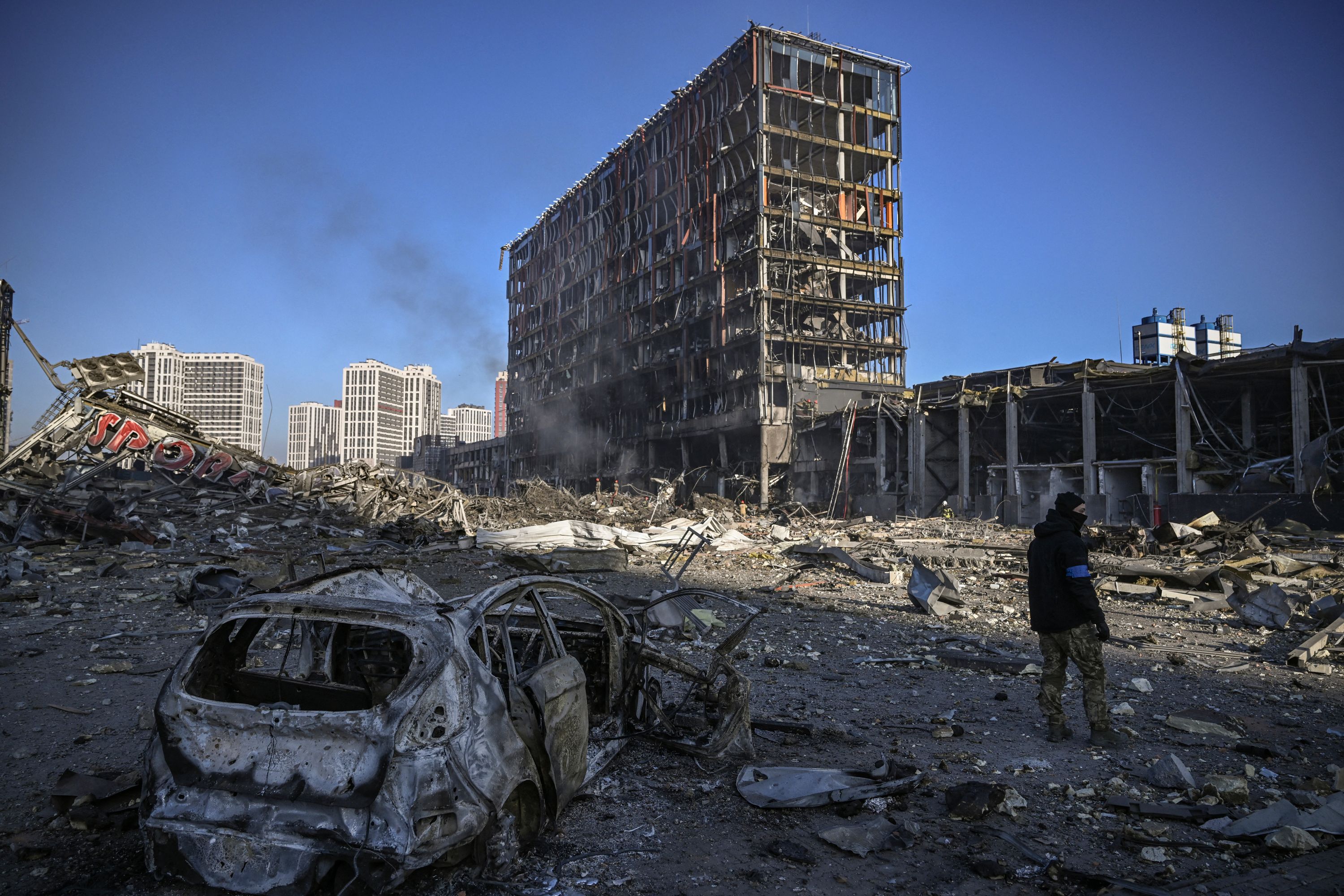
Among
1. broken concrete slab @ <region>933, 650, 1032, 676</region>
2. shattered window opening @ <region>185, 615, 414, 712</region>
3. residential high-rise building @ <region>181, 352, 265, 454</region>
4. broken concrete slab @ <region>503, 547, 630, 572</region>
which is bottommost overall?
broken concrete slab @ <region>933, 650, 1032, 676</region>

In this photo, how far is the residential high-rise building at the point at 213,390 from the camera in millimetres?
65562

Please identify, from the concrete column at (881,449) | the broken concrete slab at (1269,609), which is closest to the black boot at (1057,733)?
the broken concrete slab at (1269,609)

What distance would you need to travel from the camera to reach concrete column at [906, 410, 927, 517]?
29.1 m

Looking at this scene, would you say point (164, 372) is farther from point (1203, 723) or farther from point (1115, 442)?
point (1203, 723)

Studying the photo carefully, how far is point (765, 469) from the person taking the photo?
37062 millimetres

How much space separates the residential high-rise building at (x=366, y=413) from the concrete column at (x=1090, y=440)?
337ft

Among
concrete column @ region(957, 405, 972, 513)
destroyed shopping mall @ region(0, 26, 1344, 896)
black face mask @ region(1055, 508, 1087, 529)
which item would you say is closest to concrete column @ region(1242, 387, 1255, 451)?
destroyed shopping mall @ region(0, 26, 1344, 896)

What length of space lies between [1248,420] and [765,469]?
65.3 feet

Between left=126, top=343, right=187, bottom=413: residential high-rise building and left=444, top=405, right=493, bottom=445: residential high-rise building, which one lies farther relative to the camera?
left=444, top=405, right=493, bottom=445: residential high-rise building

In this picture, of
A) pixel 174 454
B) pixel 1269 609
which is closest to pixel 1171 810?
pixel 1269 609

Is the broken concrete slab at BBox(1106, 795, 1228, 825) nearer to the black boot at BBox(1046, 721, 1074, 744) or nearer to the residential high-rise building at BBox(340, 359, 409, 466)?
the black boot at BBox(1046, 721, 1074, 744)

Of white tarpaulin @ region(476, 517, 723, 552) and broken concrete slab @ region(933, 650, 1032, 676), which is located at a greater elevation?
white tarpaulin @ region(476, 517, 723, 552)

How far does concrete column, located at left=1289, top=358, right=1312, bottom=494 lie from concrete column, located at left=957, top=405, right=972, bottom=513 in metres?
9.78

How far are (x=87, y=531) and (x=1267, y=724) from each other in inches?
742
